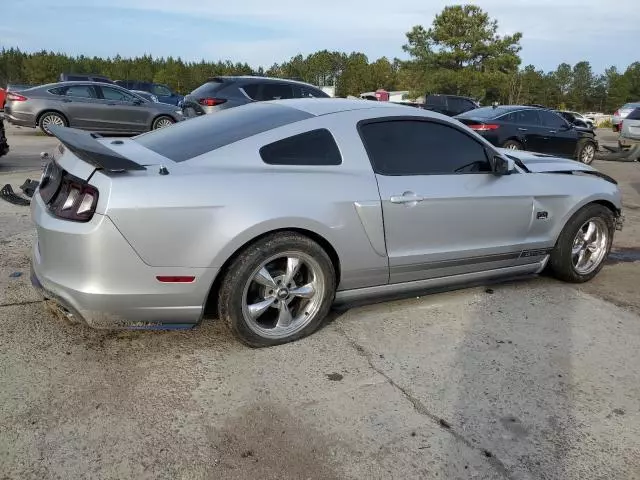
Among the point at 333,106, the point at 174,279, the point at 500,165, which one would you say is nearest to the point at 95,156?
the point at 174,279

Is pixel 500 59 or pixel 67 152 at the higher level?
pixel 500 59

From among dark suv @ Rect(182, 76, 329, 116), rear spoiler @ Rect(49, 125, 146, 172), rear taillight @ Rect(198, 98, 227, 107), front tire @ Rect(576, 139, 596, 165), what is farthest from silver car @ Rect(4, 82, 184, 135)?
A: rear spoiler @ Rect(49, 125, 146, 172)

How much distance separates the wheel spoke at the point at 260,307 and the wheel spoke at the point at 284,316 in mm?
72

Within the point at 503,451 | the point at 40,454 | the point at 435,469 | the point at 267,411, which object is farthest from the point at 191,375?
the point at 503,451

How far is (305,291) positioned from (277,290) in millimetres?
197

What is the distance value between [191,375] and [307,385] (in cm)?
63

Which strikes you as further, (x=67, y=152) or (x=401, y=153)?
(x=401, y=153)

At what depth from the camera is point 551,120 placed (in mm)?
13633

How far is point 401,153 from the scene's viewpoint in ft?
12.8

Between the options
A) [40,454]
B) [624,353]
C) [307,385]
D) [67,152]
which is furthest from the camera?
[624,353]

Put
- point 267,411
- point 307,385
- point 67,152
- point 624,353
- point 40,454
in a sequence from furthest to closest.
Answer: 1. point 624,353
2. point 67,152
3. point 307,385
4. point 267,411
5. point 40,454

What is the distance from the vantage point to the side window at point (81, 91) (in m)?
14.3

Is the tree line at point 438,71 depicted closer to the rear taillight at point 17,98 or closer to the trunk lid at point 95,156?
the rear taillight at point 17,98

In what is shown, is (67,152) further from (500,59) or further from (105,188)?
(500,59)
